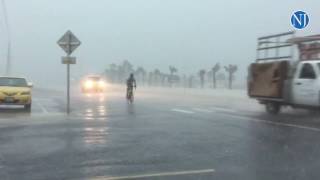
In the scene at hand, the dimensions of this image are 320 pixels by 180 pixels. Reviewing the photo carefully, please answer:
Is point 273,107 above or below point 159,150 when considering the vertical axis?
above

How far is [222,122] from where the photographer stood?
19.1 m

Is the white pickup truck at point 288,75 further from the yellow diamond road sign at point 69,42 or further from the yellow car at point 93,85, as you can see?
the yellow car at point 93,85

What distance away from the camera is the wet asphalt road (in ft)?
32.4

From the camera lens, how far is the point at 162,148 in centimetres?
1284

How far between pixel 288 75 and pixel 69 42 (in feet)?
26.8

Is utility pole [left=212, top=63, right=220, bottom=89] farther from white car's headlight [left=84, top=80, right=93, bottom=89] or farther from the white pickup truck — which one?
the white pickup truck

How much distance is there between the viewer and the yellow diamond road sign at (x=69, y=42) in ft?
81.5

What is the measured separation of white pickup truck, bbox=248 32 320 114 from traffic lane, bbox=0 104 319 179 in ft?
10.7

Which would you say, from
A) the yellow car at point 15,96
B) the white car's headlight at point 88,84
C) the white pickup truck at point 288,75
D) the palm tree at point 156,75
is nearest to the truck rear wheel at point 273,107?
the white pickup truck at point 288,75

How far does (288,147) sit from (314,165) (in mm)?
2291

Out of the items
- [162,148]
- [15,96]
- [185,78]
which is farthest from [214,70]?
[162,148]

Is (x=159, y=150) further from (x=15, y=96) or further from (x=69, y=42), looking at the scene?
(x=15, y=96)

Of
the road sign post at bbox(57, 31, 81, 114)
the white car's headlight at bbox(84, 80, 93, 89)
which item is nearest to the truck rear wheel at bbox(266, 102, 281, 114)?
the road sign post at bbox(57, 31, 81, 114)

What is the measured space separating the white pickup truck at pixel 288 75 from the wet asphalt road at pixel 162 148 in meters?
1.20
